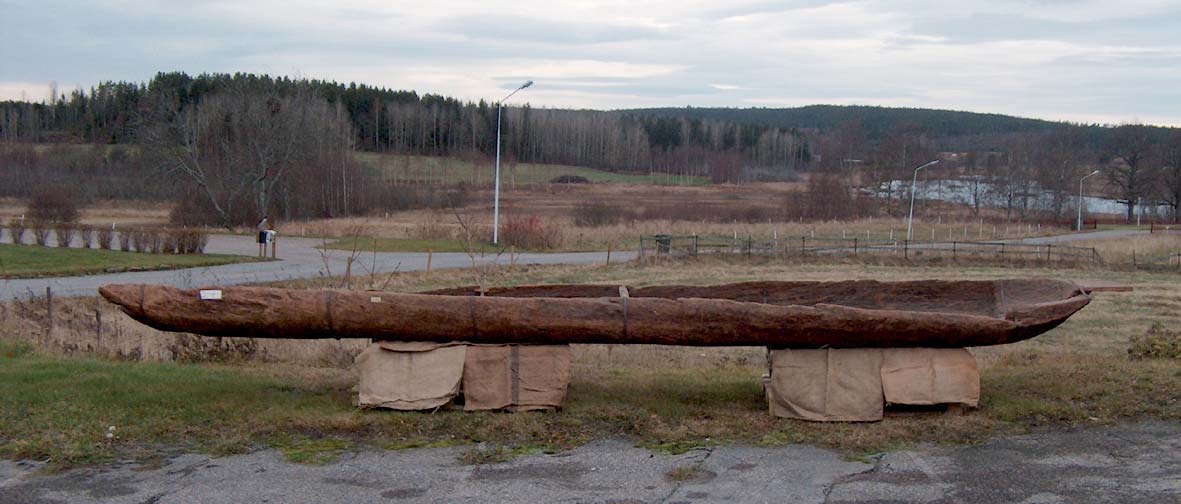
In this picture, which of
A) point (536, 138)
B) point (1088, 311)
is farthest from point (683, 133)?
point (1088, 311)

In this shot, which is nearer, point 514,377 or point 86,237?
point 514,377

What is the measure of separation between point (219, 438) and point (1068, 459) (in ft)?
19.9

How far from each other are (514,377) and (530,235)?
3457 centimetres

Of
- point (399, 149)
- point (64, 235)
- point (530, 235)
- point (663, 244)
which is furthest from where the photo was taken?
point (399, 149)

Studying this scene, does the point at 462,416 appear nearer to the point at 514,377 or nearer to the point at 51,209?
the point at 514,377

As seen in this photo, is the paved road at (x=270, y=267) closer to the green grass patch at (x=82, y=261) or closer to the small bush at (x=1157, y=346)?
the green grass patch at (x=82, y=261)

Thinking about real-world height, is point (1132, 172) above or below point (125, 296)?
above

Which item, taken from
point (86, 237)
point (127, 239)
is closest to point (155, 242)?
point (127, 239)

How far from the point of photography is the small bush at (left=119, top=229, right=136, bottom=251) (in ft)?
111

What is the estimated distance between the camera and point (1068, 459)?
6676mm

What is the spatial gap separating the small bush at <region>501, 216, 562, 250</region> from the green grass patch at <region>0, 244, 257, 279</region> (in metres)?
12.1

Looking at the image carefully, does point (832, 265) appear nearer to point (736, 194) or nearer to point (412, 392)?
point (412, 392)

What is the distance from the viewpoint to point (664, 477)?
644cm

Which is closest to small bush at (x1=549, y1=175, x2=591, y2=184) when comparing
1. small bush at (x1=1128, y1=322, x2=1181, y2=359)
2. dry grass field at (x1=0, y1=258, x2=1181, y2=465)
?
dry grass field at (x1=0, y1=258, x2=1181, y2=465)
